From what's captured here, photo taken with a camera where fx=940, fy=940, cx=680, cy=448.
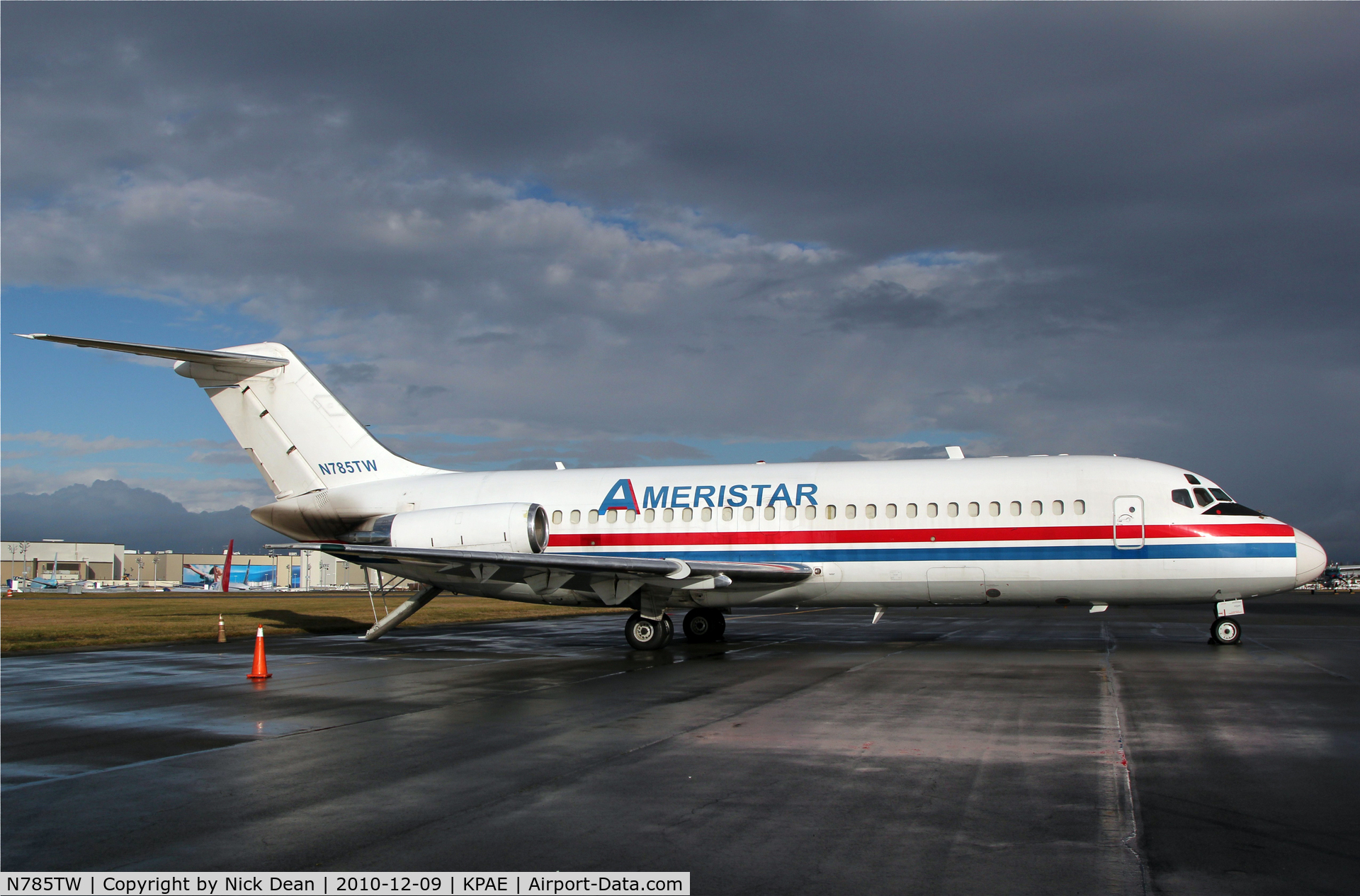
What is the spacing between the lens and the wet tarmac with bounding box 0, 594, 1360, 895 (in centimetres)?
571

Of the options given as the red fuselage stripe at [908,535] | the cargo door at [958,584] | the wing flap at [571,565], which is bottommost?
the cargo door at [958,584]

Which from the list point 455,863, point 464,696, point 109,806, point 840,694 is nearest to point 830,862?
point 455,863

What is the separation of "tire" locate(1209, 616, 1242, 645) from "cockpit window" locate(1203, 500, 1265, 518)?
2677mm

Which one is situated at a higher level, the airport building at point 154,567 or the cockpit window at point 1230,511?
the cockpit window at point 1230,511

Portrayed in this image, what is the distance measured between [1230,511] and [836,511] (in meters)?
7.45

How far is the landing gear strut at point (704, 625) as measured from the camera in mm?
22234

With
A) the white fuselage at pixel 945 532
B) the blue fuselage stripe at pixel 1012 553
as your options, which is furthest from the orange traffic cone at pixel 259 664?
the blue fuselage stripe at pixel 1012 553

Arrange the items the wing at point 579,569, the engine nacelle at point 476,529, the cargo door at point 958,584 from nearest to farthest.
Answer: the wing at point 579,569
the cargo door at point 958,584
the engine nacelle at point 476,529

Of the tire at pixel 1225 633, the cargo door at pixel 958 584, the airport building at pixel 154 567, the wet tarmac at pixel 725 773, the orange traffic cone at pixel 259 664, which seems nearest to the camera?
the wet tarmac at pixel 725 773

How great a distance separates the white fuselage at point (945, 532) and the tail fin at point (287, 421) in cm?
482

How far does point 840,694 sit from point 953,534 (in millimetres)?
6842

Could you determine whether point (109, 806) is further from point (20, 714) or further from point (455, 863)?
point (20, 714)

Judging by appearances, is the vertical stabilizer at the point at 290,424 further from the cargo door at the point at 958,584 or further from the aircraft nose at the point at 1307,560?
the aircraft nose at the point at 1307,560

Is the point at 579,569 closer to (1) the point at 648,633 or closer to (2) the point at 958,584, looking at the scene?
(1) the point at 648,633
